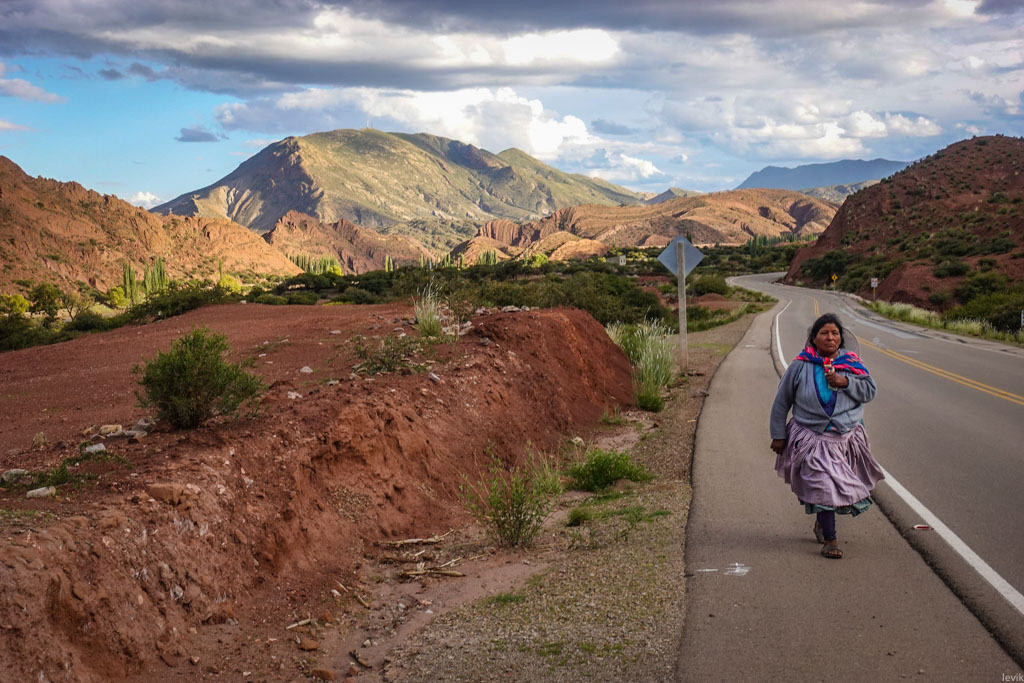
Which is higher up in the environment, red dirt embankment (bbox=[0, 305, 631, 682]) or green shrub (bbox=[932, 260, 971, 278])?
green shrub (bbox=[932, 260, 971, 278])

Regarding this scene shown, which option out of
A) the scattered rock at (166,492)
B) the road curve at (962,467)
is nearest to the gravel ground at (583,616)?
the road curve at (962,467)

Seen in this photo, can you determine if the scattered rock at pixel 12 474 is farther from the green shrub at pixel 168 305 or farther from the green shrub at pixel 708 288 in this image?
the green shrub at pixel 708 288

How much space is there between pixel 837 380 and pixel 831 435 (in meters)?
0.44

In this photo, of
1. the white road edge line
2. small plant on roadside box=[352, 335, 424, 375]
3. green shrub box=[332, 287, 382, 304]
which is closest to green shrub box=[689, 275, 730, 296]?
green shrub box=[332, 287, 382, 304]

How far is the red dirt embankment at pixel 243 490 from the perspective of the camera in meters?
4.79

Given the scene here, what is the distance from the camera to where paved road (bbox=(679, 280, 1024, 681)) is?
444 cm

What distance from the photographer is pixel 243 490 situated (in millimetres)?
6789

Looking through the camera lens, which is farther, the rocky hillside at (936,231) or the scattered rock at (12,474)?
the rocky hillside at (936,231)

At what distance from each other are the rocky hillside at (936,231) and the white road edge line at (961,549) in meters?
42.0

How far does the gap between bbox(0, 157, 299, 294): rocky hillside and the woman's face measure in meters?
99.7

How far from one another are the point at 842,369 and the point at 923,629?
1984 mm

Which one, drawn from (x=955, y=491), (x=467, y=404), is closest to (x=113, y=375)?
(x=467, y=404)

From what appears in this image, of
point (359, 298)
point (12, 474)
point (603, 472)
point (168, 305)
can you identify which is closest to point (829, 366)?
point (603, 472)

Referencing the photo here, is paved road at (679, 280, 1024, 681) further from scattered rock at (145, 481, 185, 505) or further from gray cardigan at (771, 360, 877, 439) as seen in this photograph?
scattered rock at (145, 481, 185, 505)
